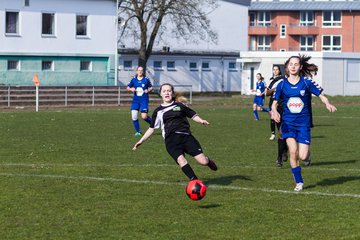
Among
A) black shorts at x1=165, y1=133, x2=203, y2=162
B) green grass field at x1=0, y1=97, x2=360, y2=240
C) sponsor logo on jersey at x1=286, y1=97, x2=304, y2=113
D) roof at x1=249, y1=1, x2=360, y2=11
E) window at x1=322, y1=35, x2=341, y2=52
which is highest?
roof at x1=249, y1=1, x2=360, y2=11

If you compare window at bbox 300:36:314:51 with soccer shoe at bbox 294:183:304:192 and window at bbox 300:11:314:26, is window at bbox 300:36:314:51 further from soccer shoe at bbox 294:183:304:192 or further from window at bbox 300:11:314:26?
soccer shoe at bbox 294:183:304:192

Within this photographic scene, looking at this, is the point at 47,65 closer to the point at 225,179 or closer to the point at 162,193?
the point at 225,179

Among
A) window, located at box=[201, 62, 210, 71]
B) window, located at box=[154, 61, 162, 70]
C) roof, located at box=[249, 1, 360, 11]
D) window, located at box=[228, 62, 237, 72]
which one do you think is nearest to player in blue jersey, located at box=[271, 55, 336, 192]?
window, located at box=[154, 61, 162, 70]

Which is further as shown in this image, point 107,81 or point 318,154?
point 107,81

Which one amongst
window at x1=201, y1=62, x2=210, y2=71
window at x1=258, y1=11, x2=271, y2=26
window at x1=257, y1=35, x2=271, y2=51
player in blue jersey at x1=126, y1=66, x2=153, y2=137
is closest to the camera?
player in blue jersey at x1=126, y1=66, x2=153, y2=137

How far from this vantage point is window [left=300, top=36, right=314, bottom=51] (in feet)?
380

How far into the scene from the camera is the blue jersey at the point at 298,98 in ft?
46.5

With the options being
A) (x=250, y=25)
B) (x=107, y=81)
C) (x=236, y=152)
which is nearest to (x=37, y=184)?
(x=236, y=152)

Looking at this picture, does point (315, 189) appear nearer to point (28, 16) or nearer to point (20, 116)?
point (20, 116)

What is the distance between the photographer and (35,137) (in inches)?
1017

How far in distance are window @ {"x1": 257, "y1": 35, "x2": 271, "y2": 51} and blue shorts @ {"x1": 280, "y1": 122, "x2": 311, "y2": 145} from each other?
10411 cm

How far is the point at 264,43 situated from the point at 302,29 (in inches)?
244

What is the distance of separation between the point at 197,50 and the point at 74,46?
2325 centimetres

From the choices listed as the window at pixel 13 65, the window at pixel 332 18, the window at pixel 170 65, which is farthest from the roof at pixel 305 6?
the window at pixel 13 65
